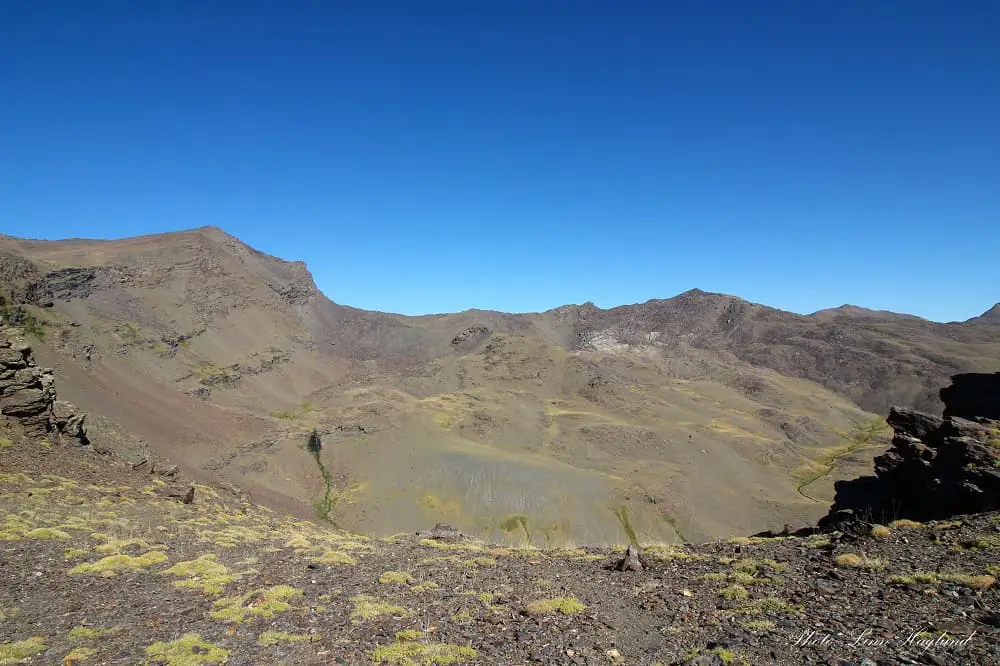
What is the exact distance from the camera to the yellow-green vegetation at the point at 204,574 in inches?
607

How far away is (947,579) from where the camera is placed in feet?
40.1

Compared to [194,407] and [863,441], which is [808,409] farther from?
[194,407]

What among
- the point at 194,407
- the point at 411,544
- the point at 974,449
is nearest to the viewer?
the point at 411,544

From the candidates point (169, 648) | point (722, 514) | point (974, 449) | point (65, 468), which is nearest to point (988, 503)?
point (974, 449)

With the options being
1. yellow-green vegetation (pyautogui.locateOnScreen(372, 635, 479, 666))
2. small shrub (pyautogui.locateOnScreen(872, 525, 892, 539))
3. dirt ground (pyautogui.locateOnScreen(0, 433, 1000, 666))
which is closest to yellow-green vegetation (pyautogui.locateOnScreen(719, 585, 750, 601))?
dirt ground (pyautogui.locateOnScreen(0, 433, 1000, 666))

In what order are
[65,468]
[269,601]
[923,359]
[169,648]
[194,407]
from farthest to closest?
[923,359] < [194,407] < [65,468] < [269,601] < [169,648]

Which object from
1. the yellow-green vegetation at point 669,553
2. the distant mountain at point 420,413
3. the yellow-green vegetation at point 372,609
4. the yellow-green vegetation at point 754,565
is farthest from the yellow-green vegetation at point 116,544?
the distant mountain at point 420,413

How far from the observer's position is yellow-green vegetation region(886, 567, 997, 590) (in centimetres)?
1162

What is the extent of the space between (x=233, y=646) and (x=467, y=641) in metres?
5.29

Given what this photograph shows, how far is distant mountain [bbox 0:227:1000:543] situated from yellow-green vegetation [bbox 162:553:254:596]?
40451mm

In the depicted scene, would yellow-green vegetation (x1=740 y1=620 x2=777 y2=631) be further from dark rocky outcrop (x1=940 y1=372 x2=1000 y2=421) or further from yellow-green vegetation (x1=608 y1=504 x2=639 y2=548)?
yellow-green vegetation (x1=608 y1=504 x2=639 y2=548)

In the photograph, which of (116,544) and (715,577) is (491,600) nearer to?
(715,577)

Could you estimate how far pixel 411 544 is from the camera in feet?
75.9
